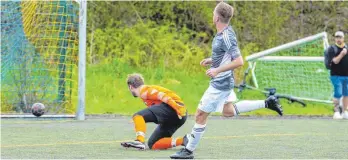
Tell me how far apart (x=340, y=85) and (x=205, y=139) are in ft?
19.9

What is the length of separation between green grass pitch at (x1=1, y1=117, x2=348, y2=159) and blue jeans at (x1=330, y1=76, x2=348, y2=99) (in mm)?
1402

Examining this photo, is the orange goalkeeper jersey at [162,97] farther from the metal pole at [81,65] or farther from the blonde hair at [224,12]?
the metal pole at [81,65]

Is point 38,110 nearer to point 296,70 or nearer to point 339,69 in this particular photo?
point 339,69

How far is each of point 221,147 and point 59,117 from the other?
5.54m

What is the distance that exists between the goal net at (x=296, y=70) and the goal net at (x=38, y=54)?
4908 millimetres

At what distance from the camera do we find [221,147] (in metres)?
9.04

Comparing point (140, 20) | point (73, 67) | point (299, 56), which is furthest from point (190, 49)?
point (73, 67)

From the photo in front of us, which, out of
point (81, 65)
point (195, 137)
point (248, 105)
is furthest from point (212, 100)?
point (81, 65)

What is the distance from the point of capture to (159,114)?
885 centimetres

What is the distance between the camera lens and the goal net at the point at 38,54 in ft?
48.2

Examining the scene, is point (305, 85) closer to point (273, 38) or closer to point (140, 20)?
point (273, 38)

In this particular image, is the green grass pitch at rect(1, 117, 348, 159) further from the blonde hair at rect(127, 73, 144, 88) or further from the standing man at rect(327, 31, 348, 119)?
the standing man at rect(327, 31, 348, 119)

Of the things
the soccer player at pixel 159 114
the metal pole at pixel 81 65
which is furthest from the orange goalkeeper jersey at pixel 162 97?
the metal pole at pixel 81 65

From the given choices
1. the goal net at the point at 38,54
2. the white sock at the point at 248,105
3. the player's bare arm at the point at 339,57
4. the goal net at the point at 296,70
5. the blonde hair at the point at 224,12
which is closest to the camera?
the blonde hair at the point at 224,12
